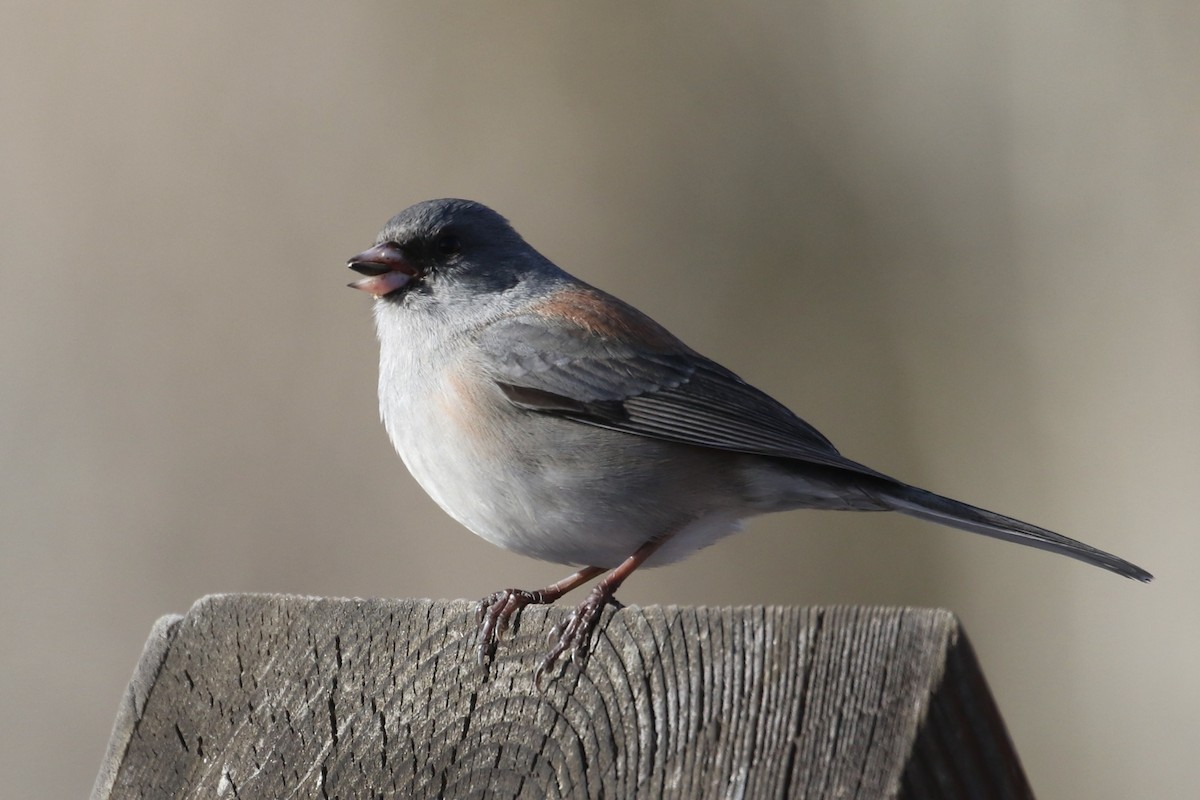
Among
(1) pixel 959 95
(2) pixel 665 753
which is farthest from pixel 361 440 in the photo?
(2) pixel 665 753

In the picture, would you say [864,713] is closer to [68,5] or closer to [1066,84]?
[1066,84]

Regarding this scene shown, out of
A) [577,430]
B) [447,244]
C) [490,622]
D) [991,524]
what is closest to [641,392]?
[577,430]

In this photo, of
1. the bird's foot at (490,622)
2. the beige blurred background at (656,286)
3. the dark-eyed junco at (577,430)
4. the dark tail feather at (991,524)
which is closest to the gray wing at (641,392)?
the dark-eyed junco at (577,430)

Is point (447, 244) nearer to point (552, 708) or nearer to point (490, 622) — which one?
point (490, 622)

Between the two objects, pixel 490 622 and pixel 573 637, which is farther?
pixel 490 622

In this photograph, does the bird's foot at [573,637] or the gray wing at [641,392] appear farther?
the gray wing at [641,392]

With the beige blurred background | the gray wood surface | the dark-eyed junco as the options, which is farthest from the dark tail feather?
the beige blurred background

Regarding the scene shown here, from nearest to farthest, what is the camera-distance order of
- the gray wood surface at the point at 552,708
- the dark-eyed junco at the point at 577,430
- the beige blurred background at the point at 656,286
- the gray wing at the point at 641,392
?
the gray wood surface at the point at 552,708 < the dark-eyed junco at the point at 577,430 < the gray wing at the point at 641,392 < the beige blurred background at the point at 656,286

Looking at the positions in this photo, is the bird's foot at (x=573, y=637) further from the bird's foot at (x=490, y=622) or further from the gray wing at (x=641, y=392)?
the gray wing at (x=641, y=392)
